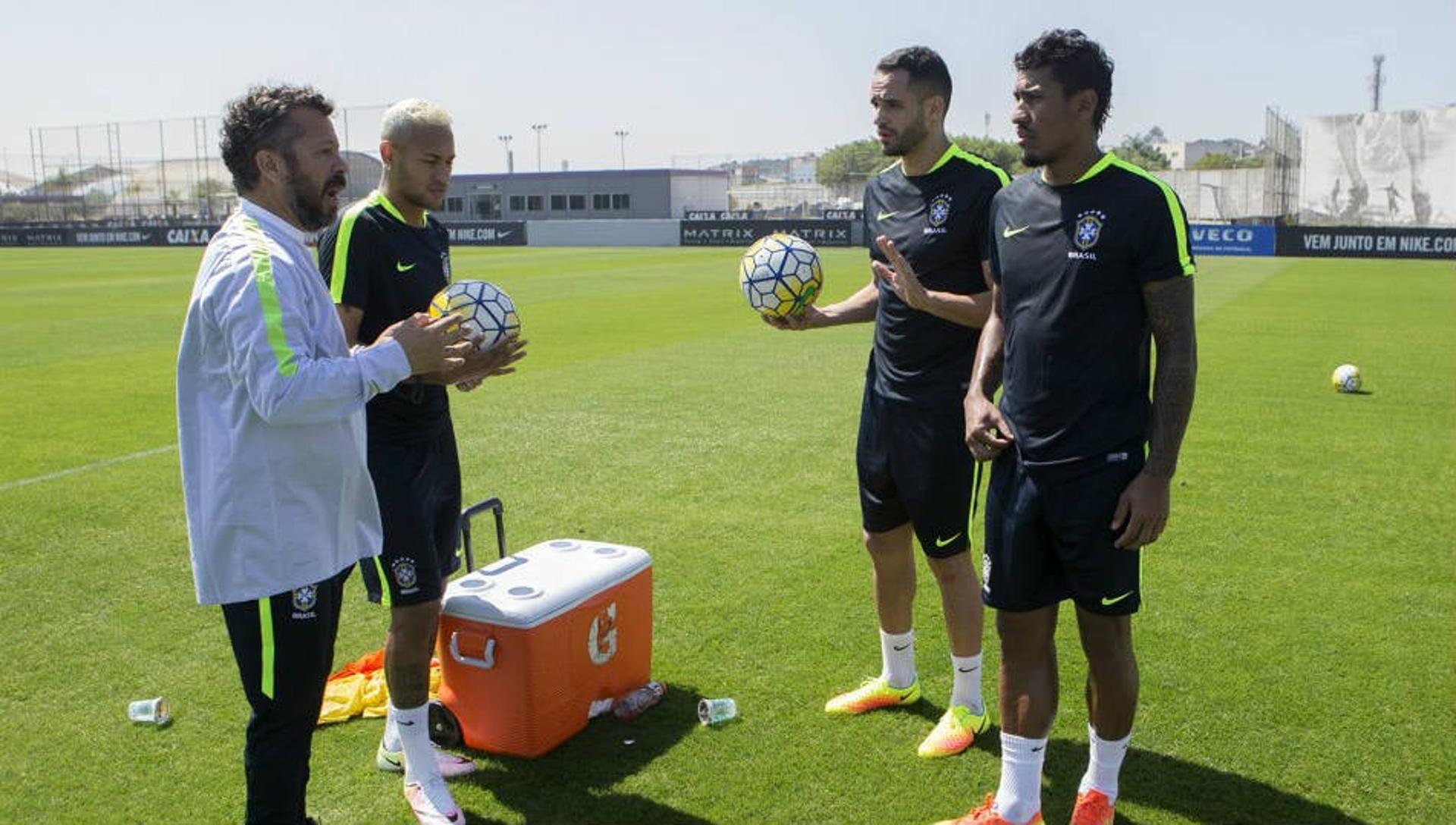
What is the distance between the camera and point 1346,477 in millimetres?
8195

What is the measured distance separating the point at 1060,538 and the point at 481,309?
197 centimetres

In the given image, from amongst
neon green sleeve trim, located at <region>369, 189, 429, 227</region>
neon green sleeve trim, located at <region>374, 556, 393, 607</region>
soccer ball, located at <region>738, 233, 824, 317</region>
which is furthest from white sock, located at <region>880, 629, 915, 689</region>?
neon green sleeve trim, located at <region>369, 189, 429, 227</region>

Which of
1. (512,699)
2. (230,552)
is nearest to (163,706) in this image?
(512,699)

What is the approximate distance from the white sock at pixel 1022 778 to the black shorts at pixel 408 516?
1.97 m

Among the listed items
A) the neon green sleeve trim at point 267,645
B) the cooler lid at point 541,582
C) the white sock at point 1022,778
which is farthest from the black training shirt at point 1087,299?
the neon green sleeve trim at point 267,645

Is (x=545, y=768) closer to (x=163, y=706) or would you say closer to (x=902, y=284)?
(x=163, y=706)

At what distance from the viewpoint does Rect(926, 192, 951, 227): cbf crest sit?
418 centimetres

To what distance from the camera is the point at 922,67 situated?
4184 millimetres

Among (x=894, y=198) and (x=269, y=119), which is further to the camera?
(x=894, y=198)

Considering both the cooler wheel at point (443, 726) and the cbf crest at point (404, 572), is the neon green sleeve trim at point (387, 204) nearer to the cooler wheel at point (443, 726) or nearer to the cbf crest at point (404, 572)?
the cbf crest at point (404, 572)

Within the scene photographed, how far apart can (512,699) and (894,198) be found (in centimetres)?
236

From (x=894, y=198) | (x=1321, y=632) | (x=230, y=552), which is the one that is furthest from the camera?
(x=1321, y=632)

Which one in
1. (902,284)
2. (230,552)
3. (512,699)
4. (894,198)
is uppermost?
(894,198)

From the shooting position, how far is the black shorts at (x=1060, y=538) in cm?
331
